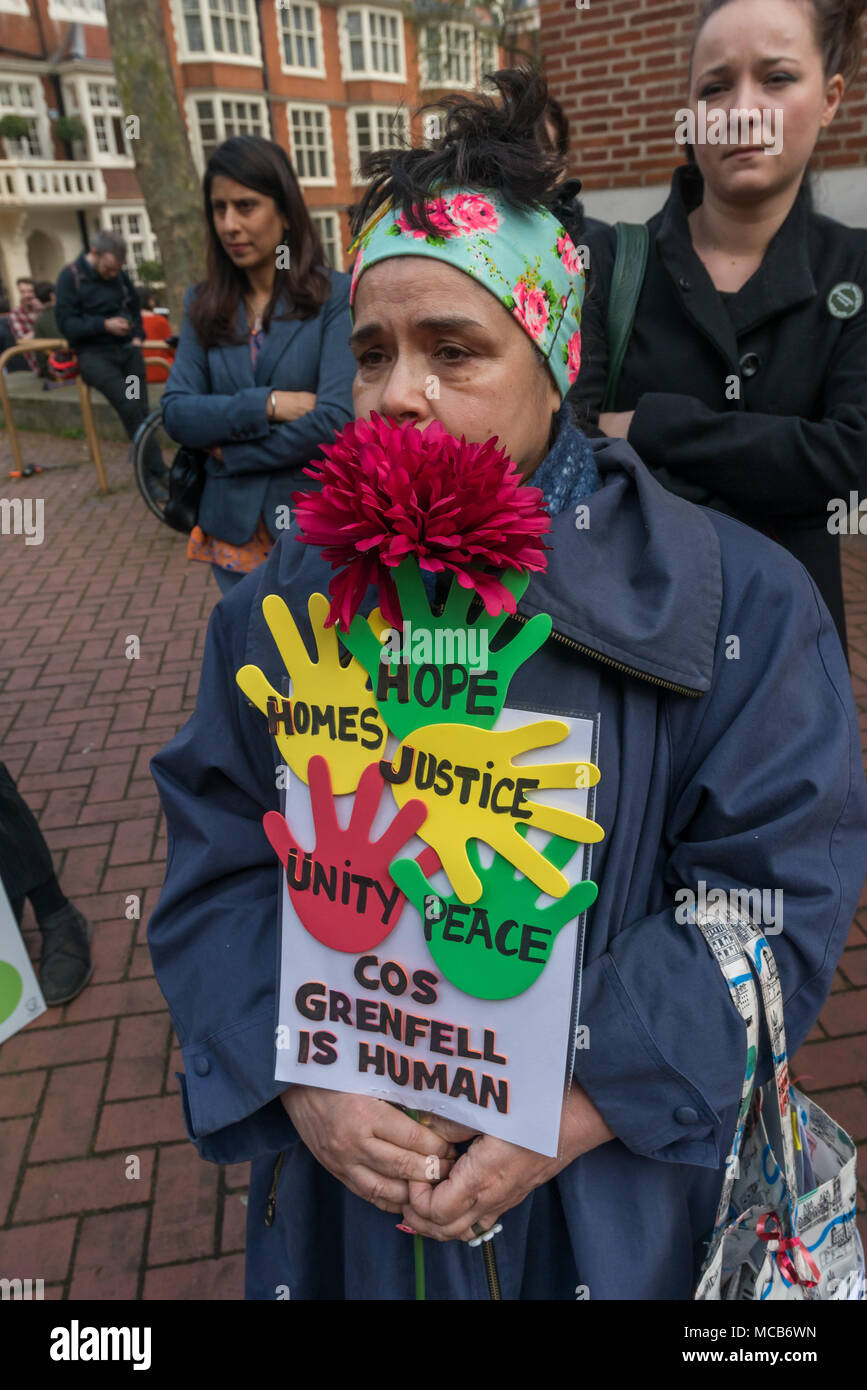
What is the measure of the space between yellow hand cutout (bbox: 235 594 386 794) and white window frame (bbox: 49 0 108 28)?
38318mm

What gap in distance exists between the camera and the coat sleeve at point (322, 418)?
9.83 ft

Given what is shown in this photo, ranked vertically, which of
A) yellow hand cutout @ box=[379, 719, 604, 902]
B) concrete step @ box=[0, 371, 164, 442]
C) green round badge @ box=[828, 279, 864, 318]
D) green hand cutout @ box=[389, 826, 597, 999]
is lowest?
concrete step @ box=[0, 371, 164, 442]

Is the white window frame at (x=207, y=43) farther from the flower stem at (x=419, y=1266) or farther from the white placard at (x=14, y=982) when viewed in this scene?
the flower stem at (x=419, y=1266)

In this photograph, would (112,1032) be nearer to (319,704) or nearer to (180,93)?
(319,704)

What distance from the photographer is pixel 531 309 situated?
118cm

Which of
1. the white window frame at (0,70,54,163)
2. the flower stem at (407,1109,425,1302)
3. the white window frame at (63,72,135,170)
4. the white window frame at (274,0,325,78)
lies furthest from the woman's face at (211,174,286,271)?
the white window frame at (274,0,325,78)

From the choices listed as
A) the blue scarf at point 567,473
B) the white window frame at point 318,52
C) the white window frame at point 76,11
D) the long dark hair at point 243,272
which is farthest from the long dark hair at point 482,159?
the white window frame at point 76,11

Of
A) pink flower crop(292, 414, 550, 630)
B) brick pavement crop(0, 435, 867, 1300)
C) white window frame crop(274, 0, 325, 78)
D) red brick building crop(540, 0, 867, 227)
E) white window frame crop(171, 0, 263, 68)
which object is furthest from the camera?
white window frame crop(274, 0, 325, 78)

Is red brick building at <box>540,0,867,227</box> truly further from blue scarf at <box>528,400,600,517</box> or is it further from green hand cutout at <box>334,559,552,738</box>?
green hand cutout at <box>334,559,552,738</box>

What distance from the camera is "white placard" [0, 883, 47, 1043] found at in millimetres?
2723

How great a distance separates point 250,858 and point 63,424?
11.5 metres

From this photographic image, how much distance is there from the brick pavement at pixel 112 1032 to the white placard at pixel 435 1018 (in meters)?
1.41

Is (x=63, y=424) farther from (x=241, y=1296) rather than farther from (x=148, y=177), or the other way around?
(x=241, y=1296)
